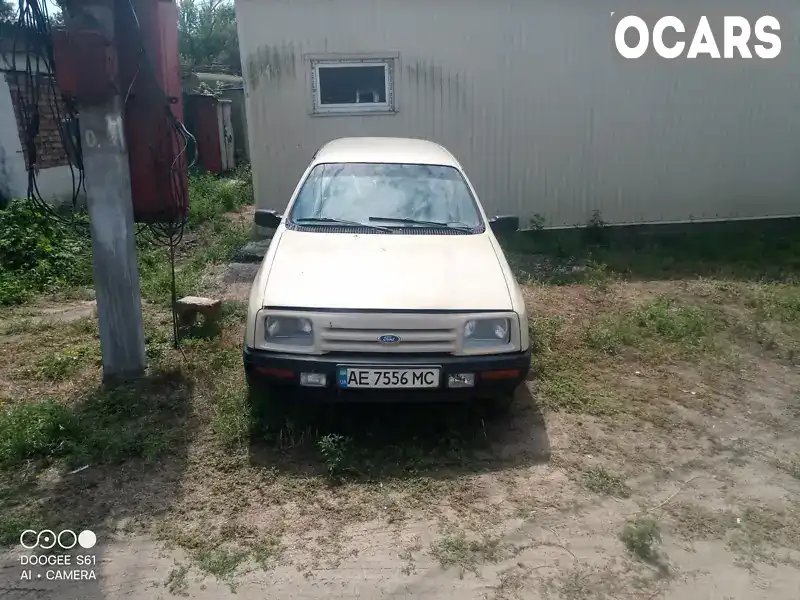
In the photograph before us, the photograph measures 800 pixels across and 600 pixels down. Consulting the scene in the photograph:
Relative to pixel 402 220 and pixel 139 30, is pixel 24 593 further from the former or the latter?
pixel 139 30

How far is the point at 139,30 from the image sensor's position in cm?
423

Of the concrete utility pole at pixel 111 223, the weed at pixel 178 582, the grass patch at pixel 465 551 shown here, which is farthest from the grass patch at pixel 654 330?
the weed at pixel 178 582

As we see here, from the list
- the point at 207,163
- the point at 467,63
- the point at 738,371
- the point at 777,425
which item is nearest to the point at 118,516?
the point at 777,425

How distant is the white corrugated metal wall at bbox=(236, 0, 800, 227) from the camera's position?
826cm

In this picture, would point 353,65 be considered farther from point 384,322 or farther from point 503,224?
point 384,322

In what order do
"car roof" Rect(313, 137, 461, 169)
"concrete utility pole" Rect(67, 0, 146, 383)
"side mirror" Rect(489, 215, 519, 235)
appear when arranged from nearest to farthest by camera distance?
1. "concrete utility pole" Rect(67, 0, 146, 383)
2. "side mirror" Rect(489, 215, 519, 235)
3. "car roof" Rect(313, 137, 461, 169)

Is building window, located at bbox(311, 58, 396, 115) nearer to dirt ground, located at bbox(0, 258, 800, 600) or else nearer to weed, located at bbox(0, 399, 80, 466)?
dirt ground, located at bbox(0, 258, 800, 600)

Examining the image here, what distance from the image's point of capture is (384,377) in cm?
362

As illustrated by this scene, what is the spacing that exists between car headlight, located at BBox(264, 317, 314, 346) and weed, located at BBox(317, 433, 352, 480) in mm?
557

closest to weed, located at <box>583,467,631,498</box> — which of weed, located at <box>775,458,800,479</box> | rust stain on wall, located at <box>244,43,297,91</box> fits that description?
weed, located at <box>775,458,800,479</box>

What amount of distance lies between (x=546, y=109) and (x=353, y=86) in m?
2.54

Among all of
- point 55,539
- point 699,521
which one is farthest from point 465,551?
point 55,539

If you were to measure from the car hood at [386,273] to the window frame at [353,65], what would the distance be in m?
4.37

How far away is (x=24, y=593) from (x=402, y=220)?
117 inches
